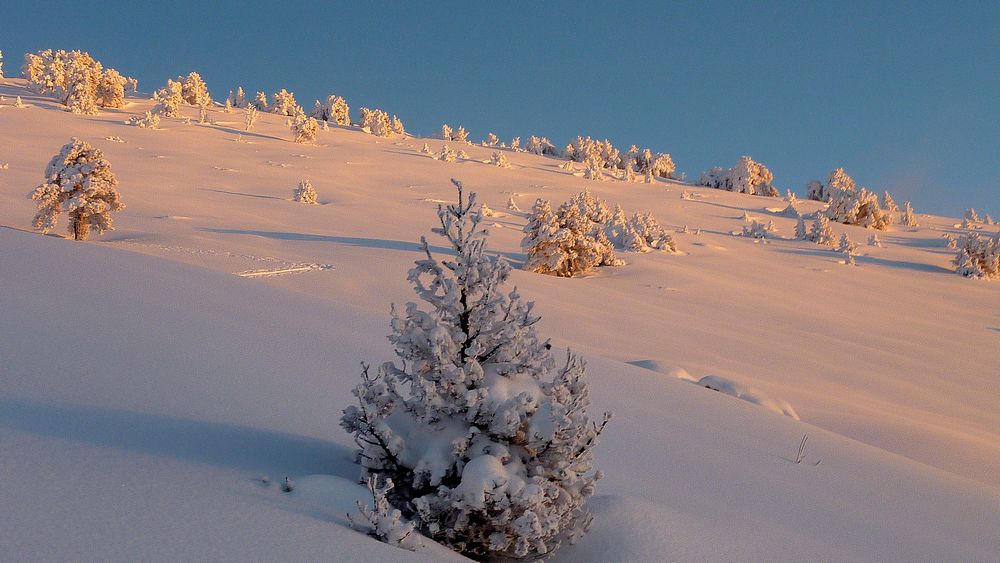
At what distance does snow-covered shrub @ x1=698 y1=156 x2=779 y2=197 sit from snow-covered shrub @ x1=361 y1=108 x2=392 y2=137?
2834 centimetres

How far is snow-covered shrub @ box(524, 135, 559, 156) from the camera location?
67125mm

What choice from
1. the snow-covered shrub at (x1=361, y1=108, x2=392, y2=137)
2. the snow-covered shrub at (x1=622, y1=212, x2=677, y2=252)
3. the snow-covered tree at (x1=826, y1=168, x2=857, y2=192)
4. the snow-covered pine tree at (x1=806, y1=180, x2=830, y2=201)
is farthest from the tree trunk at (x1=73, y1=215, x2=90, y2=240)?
the snow-covered pine tree at (x1=806, y1=180, x2=830, y2=201)

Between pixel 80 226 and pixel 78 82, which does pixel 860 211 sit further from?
pixel 78 82

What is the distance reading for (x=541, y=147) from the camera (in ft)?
221

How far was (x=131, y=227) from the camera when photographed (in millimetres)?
18656

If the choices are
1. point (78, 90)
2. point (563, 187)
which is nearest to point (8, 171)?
point (78, 90)

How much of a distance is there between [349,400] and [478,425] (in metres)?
1.94

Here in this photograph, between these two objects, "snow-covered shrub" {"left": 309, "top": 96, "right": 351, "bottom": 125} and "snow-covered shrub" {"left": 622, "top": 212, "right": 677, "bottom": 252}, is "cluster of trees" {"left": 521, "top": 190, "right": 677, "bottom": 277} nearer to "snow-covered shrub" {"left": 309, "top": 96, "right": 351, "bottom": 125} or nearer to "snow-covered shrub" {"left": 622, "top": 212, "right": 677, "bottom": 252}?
"snow-covered shrub" {"left": 622, "top": 212, "right": 677, "bottom": 252}

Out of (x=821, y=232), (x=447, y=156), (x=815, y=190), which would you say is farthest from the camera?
(x=815, y=190)

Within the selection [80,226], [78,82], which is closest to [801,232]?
[80,226]

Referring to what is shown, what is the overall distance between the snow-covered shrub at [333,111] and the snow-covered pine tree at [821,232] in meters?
47.3

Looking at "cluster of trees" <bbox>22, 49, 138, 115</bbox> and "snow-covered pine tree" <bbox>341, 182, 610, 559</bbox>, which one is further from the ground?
"cluster of trees" <bbox>22, 49, 138, 115</bbox>

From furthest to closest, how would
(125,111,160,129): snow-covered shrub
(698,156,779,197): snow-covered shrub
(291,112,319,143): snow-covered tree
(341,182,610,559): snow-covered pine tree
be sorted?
(698,156,779,197): snow-covered shrub, (291,112,319,143): snow-covered tree, (125,111,160,129): snow-covered shrub, (341,182,610,559): snow-covered pine tree

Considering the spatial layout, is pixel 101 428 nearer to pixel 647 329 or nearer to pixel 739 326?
pixel 647 329
